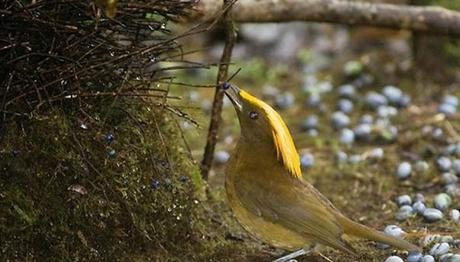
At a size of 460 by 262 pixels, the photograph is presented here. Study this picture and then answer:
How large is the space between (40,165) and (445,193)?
2608 mm

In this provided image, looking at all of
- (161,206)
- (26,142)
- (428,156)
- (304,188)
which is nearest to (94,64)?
(26,142)

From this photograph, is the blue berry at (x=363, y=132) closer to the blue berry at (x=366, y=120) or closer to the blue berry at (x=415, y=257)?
the blue berry at (x=366, y=120)

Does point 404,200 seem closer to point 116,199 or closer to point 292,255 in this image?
point 292,255

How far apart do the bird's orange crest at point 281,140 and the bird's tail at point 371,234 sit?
34cm

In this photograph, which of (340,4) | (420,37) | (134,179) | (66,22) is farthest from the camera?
(420,37)

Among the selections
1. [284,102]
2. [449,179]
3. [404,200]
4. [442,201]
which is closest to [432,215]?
[442,201]

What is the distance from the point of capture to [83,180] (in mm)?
4164

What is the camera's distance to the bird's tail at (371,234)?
4219mm

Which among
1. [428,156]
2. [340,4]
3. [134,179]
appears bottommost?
[428,156]

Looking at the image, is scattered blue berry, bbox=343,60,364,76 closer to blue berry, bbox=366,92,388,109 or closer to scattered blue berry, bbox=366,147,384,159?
blue berry, bbox=366,92,388,109

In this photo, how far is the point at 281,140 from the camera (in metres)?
4.33

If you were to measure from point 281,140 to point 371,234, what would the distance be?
614 mm

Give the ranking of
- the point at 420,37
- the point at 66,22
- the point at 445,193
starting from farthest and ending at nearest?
the point at 420,37, the point at 445,193, the point at 66,22

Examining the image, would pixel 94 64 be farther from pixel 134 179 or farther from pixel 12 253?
pixel 12 253
